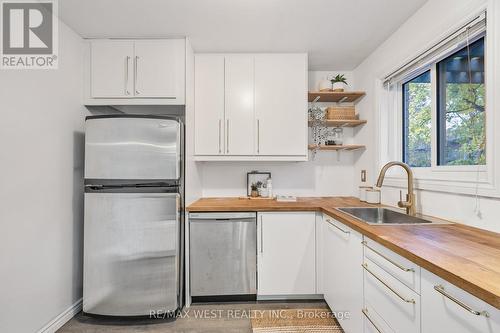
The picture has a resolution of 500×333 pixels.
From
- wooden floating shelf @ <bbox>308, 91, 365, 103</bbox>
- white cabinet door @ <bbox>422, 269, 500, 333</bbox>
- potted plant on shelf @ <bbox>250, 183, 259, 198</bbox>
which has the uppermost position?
wooden floating shelf @ <bbox>308, 91, 365, 103</bbox>

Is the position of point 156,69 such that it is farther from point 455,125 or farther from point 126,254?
point 455,125

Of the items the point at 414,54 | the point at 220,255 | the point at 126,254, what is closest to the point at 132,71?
the point at 126,254

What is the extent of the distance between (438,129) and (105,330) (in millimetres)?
2902

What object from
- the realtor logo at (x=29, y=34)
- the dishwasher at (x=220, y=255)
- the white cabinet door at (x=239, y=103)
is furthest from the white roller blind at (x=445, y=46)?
the realtor logo at (x=29, y=34)

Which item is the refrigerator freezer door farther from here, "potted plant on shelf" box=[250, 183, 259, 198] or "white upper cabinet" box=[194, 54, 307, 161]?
"potted plant on shelf" box=[250, 183, 259, 198]

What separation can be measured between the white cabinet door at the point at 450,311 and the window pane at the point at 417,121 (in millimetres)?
1301

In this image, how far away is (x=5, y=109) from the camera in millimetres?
1542

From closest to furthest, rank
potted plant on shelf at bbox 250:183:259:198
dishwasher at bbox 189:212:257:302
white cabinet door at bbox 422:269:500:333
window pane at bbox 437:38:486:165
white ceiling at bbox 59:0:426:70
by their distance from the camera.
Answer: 1. white cabinet door at bbox 422:269:500:333
2. window pane at bbox 437:38:486:165
3. white ceiling at bbox 59:0:426:70
4. dishwasher at bbox 189:212:257:302
5. potted plant on shelf at bbox 250:183:259:198

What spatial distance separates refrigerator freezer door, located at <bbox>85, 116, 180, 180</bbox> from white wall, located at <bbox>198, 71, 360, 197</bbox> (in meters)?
0.94

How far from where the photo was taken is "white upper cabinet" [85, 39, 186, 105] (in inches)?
87.5

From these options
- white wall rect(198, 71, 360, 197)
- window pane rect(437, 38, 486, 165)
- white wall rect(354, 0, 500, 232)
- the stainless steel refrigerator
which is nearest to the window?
window pane rect(437, 38, 486, 165)

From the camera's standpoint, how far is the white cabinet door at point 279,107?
2516 millimetres

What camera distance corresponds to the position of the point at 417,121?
2129mm

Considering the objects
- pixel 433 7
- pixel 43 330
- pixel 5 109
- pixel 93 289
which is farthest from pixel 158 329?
pixel 433 7
